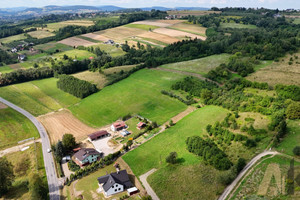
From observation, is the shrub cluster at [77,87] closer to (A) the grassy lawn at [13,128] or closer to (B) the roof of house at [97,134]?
(A) the grassy lawn at [13,128]

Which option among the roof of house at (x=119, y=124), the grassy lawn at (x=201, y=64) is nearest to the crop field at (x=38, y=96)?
the roof of house at (x=119, y=124)

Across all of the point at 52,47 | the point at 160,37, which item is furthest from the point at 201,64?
the point at 52,47

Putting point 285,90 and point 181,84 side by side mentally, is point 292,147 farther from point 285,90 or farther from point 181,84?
point 181,84

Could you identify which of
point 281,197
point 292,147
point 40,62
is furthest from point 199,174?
point 40,62

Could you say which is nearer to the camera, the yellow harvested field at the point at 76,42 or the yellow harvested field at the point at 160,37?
the yellow harvested field at the point at 160,37

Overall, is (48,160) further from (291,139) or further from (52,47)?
→ (52,47)

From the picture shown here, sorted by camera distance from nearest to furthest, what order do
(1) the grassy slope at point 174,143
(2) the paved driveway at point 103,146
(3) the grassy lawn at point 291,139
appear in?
(3) the grassy lawn at point 291,139
(1) the grassy slope at point 174,143
(2) the paved driveway at point 103,146
